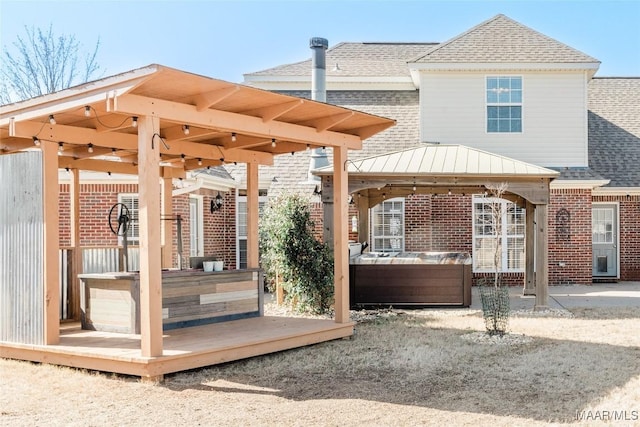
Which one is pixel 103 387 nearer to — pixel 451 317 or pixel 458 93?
pixel 451 317

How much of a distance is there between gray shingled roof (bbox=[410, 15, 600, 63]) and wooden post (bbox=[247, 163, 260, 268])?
25.5 feet

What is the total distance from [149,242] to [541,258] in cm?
763

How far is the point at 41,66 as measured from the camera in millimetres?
28141

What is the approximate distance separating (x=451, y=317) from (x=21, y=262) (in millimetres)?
7105

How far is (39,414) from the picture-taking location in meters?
5.80

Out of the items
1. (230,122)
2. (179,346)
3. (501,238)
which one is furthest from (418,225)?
(179,346)

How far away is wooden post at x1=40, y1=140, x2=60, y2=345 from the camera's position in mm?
7547

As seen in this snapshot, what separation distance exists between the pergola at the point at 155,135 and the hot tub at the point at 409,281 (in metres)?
2.83

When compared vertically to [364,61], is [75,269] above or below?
below

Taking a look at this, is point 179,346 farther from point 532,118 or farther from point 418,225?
point 532,118

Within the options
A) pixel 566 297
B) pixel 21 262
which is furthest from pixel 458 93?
pixel 21 262

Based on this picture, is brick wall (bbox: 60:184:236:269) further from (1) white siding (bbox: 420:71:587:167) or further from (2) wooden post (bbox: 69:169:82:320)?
A: (1) white siding (bbox: 420:71:587:167)

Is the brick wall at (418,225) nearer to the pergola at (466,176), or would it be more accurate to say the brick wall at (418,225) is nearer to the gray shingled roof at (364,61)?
the pergola at (466,176)

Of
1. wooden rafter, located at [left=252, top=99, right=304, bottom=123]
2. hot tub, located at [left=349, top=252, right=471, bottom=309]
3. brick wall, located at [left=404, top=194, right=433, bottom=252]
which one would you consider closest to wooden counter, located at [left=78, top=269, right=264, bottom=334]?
wooden rafter, located at [left=252, top=99, right=304, bottom=123]
